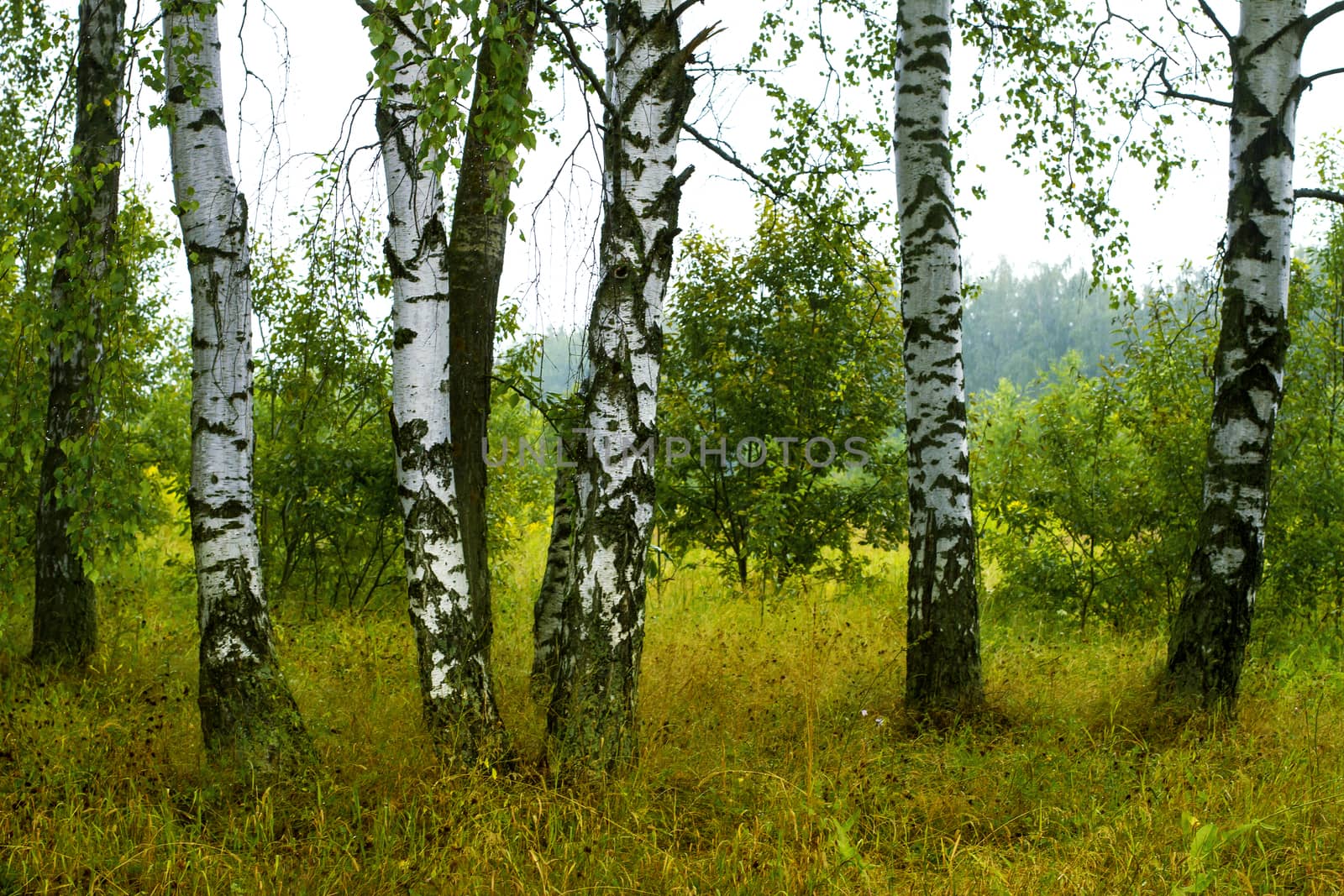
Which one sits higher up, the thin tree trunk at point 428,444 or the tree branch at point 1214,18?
the tree branch at point 1214,18

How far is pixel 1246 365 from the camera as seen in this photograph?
17.9ft

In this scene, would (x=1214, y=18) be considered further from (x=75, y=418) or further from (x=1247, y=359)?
(x=75, y=418)

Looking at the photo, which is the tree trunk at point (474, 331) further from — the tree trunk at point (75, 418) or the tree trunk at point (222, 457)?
the tree trunk at point (75, 418)

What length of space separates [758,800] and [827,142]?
185 inches

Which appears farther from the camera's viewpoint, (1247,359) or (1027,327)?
(1027,327)

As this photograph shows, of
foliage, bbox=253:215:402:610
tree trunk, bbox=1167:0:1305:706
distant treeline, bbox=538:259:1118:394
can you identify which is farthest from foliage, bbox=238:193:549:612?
distant treeline, bbox=538:259:1118:394

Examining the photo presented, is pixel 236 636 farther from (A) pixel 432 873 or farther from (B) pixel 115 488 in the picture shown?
(A) pixel 432 873

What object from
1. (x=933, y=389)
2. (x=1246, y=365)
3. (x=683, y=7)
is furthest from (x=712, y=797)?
(x=1246, y=365)

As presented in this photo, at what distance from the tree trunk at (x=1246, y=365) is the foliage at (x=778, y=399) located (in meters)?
3.83

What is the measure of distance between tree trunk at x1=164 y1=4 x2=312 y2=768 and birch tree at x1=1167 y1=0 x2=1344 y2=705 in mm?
4758

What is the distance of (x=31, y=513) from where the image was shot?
7371 millimetres

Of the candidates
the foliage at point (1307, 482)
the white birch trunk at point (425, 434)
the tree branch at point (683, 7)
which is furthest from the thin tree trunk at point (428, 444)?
the foliage at point (1307, 482)

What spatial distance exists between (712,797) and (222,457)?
2638 mm

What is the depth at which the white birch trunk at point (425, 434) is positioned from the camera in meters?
4.32
